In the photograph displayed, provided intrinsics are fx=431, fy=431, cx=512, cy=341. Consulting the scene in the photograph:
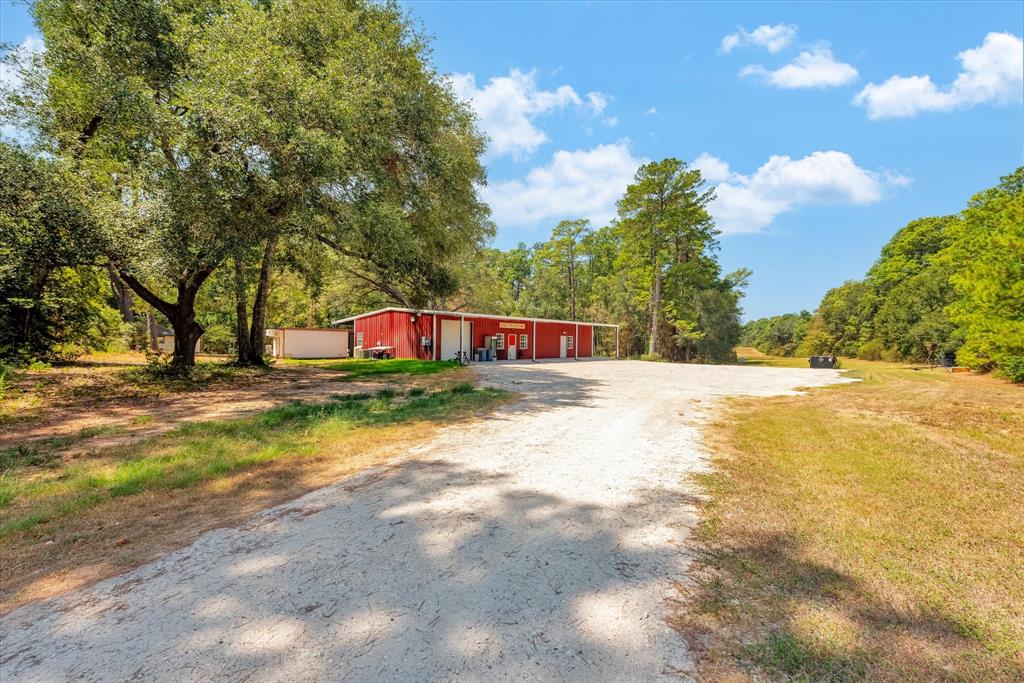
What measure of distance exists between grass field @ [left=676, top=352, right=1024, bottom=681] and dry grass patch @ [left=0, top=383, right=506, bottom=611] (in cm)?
353

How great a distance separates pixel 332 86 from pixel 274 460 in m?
8.45

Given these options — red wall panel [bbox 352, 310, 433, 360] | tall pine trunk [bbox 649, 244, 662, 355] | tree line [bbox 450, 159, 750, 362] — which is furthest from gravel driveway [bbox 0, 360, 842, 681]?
tall pine trunk [bbox 649, 244, 662, 355]

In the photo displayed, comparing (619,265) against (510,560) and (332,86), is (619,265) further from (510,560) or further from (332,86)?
(510,560)

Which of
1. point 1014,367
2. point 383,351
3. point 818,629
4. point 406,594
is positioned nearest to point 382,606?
point 406,594

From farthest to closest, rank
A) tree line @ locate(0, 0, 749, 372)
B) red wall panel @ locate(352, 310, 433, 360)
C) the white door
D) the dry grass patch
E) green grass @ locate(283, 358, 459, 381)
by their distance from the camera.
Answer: the white door → red wall panel @ locate(352, 310, 433, 360) → green grass @ locate(283, 358, 459, 381) → tree line @ locate(0, 0, 749, 372) → the dry grass patch

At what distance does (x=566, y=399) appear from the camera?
379 inches

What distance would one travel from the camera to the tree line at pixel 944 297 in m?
14.5

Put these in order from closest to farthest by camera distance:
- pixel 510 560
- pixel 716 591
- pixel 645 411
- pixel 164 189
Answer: pixel 716 591 → pixel 510 560 → pixel 645 411 → pixel 164 189

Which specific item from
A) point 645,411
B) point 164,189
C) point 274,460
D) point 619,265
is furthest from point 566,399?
point 619,265

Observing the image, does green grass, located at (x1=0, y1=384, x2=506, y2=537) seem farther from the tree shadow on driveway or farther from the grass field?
the grass field

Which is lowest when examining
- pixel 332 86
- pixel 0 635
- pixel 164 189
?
pixel 0 635

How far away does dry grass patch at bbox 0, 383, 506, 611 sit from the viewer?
2875 millimetres

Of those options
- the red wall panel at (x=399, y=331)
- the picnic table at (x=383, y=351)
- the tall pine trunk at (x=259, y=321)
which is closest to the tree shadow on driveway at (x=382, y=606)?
the tall pine trunk at (x=259, y=321)

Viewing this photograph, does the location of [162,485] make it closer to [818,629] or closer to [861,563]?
[818,629]
